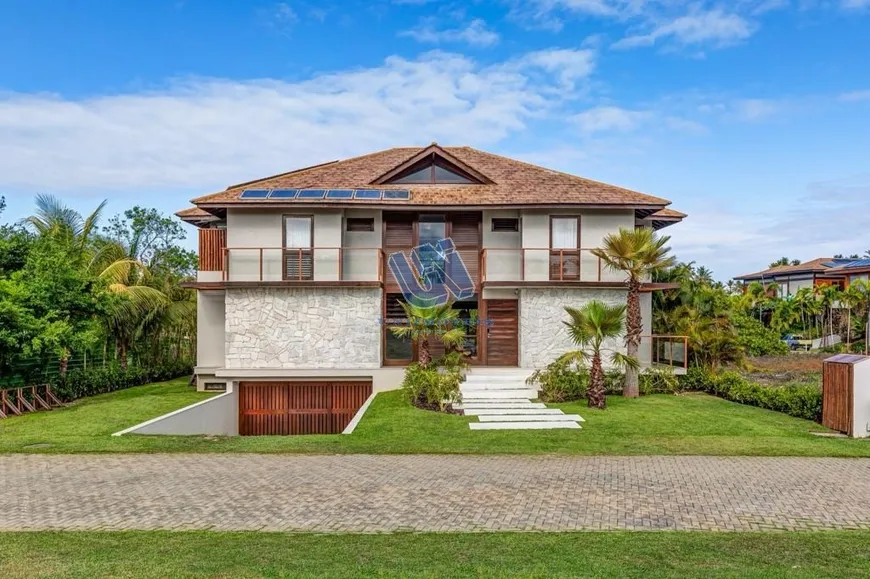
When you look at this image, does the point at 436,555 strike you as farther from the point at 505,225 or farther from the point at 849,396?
the point at 505,225

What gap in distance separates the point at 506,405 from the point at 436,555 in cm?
1029

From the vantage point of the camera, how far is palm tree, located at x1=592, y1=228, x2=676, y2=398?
16.5 meters

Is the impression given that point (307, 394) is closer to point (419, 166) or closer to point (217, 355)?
point (217, 355)

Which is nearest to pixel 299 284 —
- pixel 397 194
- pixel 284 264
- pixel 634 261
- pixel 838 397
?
pixel 284 264

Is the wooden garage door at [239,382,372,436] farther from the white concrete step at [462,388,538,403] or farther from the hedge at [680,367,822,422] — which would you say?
the hedge at [680,367,822,422]

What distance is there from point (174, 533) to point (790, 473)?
357 inches

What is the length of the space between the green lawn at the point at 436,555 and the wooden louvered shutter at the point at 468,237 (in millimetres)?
14459

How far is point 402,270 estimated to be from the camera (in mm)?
20688

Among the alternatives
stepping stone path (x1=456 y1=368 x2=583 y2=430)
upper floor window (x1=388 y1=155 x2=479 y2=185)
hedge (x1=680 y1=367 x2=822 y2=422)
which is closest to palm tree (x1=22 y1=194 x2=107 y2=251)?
upper floor window (x1=388 y1=155 x2=479 y2=185)

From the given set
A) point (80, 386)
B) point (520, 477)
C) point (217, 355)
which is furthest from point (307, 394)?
point (520, 477)

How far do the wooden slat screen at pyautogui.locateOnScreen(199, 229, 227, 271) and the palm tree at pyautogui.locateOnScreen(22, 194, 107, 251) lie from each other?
6.63m

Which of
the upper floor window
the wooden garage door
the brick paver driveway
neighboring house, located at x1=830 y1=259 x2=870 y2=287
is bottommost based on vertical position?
the wooden garage door

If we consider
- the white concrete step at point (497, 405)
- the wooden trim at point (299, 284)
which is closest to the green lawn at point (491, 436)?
the white concrete step at point (497, 405)

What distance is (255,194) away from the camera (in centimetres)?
1967
